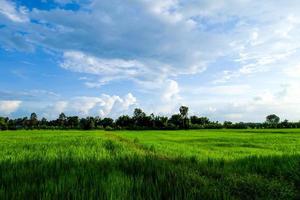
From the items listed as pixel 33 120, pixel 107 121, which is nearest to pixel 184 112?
pixel 107 121

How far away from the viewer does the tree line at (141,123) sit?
104062 mm

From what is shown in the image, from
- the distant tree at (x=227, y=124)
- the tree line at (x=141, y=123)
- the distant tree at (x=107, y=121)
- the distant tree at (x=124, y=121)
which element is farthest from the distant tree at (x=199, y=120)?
the distant tree at (x=107, y=121)

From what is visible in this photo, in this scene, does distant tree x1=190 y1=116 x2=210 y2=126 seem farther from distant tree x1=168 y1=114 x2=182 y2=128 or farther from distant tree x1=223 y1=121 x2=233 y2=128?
distant tree x1=223 y1=121 x2=233 y2=128

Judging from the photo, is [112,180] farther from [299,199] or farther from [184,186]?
[299,199]

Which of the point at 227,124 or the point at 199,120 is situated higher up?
the point at 199,120

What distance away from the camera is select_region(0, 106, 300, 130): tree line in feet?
341

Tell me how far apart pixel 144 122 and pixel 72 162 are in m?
110

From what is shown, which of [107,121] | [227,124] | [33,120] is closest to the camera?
[227,124]

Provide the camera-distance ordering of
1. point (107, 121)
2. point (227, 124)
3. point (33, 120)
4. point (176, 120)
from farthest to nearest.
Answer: point (33, 120) → point (107, 121) → point (176, 120) → point (227, 124)

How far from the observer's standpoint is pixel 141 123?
119 metres

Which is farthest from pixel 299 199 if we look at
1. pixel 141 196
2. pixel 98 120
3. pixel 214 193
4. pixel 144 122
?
pixel 98 120

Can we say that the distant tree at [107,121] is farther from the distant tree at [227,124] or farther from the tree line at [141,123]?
the distant tree at [227,124]

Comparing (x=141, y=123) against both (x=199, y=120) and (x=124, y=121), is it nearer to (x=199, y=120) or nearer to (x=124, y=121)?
(x=124, y=121)

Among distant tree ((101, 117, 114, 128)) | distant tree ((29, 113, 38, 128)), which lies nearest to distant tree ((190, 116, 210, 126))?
distant tree ((101, 117, 114, 128))
